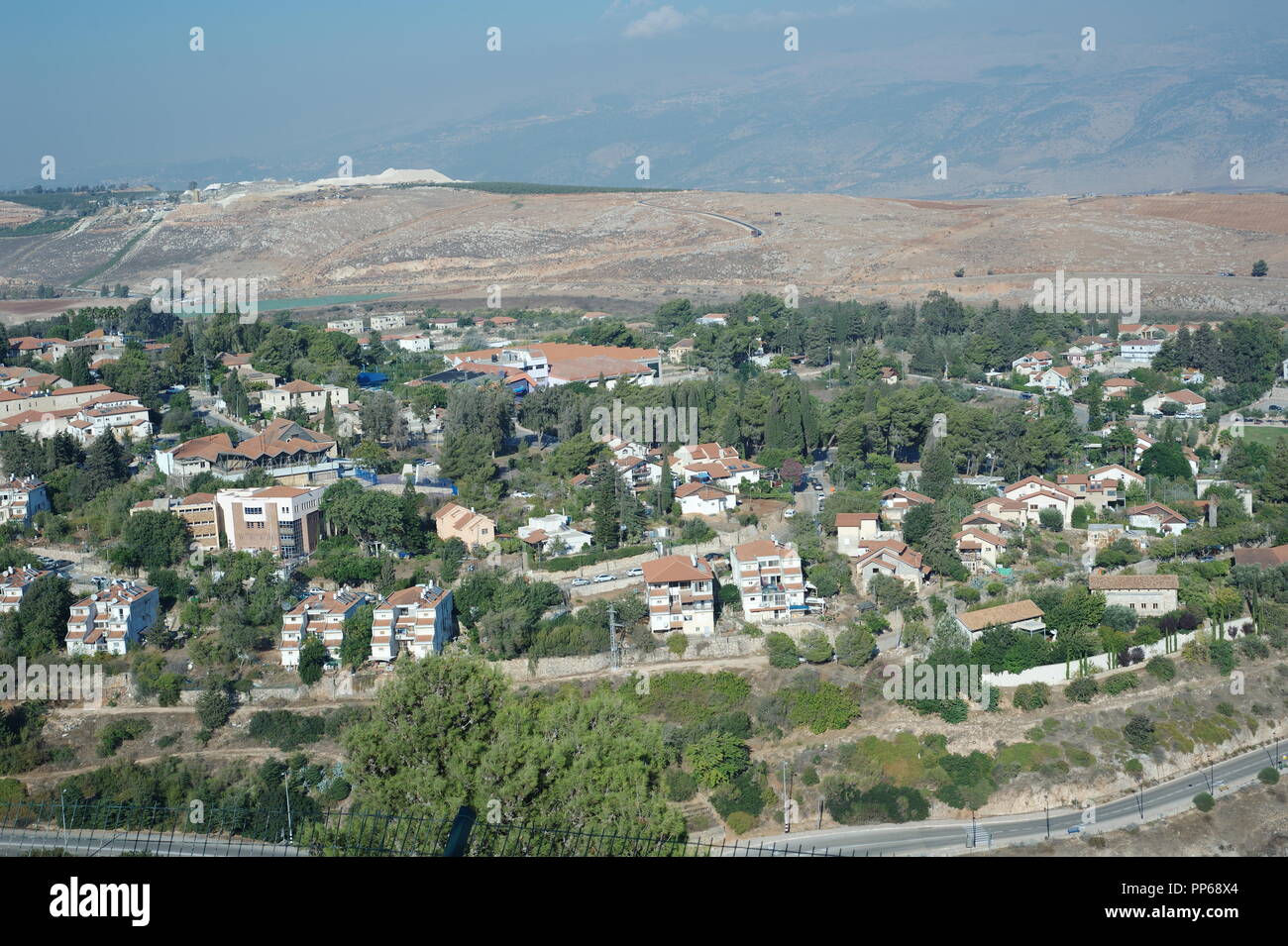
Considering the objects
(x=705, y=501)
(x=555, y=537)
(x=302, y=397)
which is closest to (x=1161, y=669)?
(x=705, y=501)

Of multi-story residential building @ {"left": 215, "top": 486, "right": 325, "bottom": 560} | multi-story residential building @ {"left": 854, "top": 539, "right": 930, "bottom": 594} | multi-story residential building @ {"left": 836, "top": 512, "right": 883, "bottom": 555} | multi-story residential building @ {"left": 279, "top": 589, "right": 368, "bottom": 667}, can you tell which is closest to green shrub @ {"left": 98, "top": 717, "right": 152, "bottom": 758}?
multi-story residential building @ {"left": 279, "top": 589, "right": 368, "bottom": 667}

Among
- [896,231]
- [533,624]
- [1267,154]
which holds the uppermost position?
[1267,154]

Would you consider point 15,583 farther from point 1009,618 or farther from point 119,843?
point 1009,618

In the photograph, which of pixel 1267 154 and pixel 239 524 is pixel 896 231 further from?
pixel 1267 154

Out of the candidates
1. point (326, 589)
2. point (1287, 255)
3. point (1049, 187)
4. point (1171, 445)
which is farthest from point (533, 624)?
point (1049, 187)

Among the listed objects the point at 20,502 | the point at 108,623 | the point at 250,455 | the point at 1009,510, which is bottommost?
the point at 108,623

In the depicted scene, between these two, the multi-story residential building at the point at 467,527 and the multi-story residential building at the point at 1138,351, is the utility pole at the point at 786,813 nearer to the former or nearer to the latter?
the multi-story residential building at the point at 467,527
